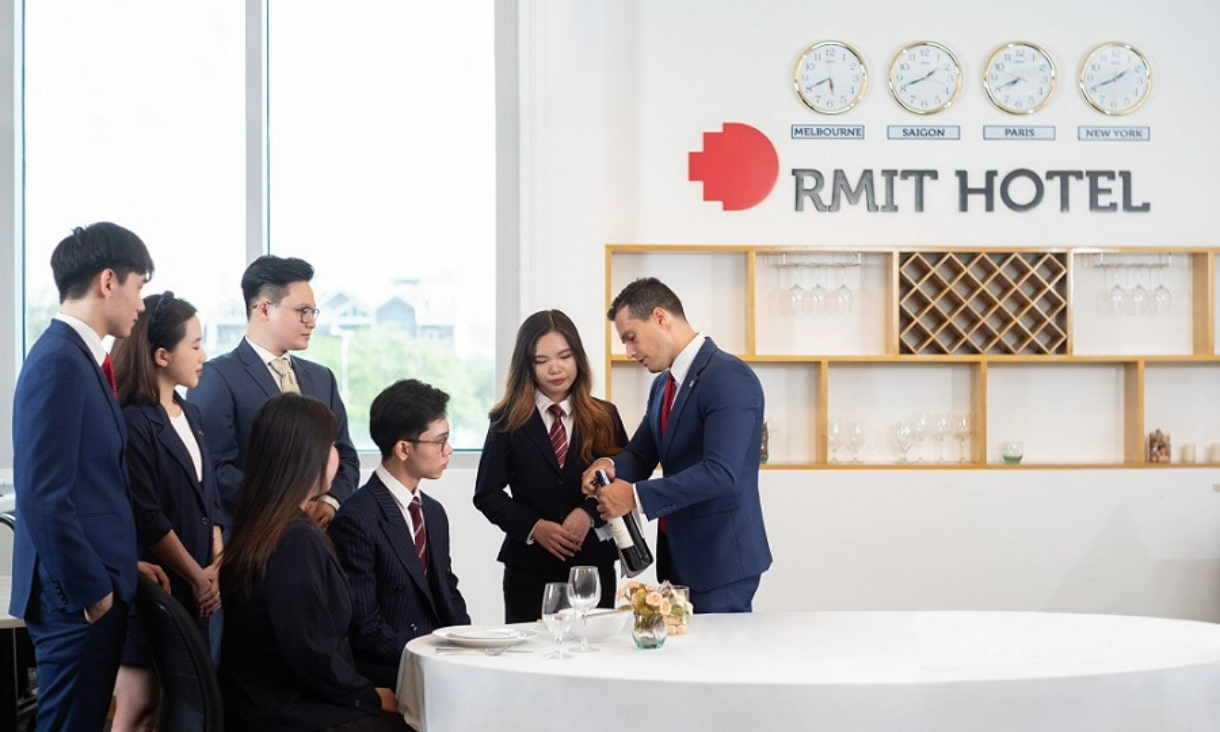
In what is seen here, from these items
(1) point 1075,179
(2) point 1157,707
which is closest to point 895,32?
(1) point 1075,179

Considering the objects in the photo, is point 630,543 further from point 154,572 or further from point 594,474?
point 154,572

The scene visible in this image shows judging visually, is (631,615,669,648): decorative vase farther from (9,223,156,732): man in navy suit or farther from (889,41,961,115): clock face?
(889,41,961,115): clock face

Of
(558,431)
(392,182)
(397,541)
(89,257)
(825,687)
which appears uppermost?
(392,182)

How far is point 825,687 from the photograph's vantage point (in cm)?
226

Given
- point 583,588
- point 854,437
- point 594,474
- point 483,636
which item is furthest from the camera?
point 854,437

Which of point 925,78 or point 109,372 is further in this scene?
point 925,78

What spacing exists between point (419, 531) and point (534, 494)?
1.75 feet

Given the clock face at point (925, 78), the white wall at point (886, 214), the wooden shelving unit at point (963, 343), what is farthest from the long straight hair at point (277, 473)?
the clock face at point (925, 78)

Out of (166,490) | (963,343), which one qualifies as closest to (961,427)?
(963,343)

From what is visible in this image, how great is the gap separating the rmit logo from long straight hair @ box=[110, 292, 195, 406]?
8.99 ft

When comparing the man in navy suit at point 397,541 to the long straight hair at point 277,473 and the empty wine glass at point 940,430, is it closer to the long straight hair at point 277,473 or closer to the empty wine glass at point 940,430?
the long straight hair at point 277,473

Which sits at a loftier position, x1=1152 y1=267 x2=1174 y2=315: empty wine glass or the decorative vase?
x1=1152 y1=267 x2=1174 y2=315: empty wine glass

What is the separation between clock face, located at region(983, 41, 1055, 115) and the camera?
208 inches

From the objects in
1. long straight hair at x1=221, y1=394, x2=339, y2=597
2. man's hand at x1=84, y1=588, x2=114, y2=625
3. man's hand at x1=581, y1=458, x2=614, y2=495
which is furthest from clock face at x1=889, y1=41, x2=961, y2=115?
man's hand at x1=84, y1=588, x2=114, y2=625
